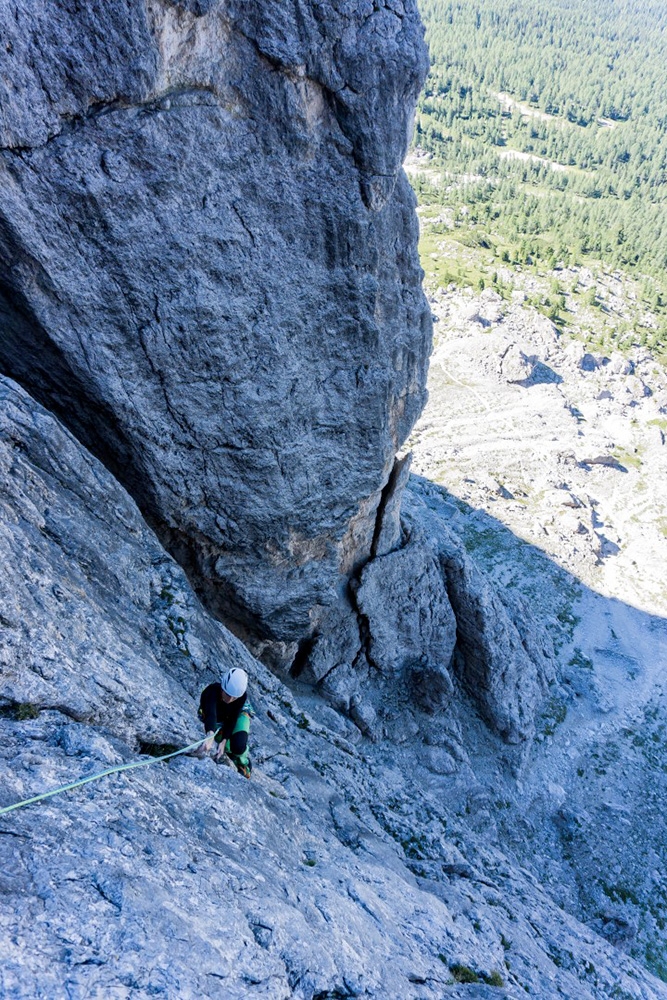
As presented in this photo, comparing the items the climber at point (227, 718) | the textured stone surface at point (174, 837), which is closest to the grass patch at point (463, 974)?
the textured stone surface at point (174, 837)

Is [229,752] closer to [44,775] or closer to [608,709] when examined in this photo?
[44,775]

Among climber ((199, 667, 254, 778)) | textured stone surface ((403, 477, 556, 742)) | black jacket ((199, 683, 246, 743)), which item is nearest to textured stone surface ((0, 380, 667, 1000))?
climber ((199, 667, 254, 778))

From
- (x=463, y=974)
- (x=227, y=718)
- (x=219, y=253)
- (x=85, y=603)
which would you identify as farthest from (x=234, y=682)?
(x=219, y=253)

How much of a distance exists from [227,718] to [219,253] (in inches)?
503

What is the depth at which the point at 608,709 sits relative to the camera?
38.8 meters

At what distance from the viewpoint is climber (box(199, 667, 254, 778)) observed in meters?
12.0

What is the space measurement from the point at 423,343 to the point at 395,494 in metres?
7.25

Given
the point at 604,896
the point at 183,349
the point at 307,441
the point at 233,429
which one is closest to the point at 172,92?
the point at 183,349

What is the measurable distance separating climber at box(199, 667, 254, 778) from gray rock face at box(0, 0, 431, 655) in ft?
28.1

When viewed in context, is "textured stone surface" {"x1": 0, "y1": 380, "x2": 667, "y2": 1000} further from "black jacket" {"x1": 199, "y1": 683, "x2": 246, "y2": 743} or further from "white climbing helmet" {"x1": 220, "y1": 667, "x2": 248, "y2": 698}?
"white climbing helmet" {"x1": 220, "y1": 667, "x2": 248, "y2": 698}

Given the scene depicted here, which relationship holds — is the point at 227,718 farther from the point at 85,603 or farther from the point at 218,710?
the point at 85,603

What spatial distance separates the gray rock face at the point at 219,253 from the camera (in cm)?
1455

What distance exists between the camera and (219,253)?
57.8 feet

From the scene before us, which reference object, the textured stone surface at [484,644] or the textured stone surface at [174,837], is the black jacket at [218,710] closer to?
the textured stone surface at [174,837]
